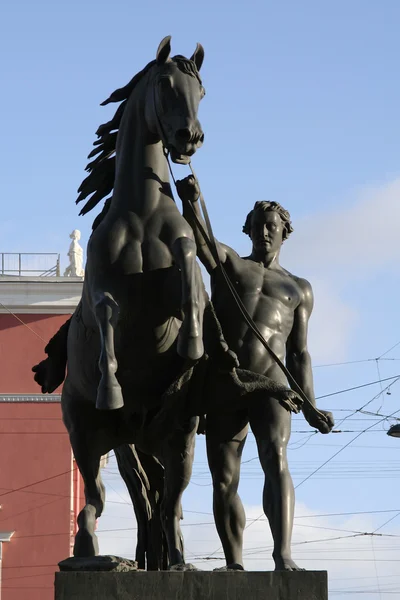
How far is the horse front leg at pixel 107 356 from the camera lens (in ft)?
31.3

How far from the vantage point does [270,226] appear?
35.7 ft

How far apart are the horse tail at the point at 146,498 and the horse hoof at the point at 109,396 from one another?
62.4 inches

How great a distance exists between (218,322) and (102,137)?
57.8 inches

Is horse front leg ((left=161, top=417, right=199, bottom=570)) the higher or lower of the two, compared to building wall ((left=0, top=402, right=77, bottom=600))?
lower

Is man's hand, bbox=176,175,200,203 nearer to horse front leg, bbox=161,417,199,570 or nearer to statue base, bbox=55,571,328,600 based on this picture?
horse front leg, bbox=161,417,199,570

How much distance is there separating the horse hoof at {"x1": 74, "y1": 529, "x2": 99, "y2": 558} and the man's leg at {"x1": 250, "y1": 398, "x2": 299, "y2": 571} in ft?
3.48

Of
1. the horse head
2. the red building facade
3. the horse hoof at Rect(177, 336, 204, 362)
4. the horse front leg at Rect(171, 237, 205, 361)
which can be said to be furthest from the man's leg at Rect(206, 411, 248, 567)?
the red building facade

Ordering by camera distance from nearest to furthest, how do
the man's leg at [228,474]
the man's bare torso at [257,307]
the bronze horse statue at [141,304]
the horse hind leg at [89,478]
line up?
the bronze horse statue at [141,304] → the horse hind leg at [89,478] → the man's leg at [228,474] → the man's bare torso at [257,307]

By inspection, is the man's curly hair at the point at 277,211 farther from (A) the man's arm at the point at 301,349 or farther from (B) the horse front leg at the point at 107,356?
(B) the horse front leg at the point at 107,356

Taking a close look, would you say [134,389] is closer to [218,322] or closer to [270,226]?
[218,322]

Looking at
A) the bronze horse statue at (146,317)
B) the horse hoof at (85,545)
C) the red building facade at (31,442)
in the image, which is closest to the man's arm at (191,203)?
Result: the bronze horse statue at (146,317)

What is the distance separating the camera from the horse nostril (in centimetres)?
951

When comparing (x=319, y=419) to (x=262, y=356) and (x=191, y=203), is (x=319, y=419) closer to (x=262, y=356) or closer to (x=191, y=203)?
(x=262, y=356)

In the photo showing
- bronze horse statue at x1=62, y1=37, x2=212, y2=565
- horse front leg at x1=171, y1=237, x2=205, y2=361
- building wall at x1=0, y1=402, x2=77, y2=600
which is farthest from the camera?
building wall at x1=0, y1=402, x2=77, y2=600
